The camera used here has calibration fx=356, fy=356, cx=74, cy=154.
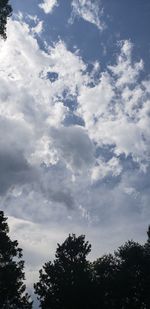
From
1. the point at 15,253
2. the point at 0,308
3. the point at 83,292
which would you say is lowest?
the point at 0,308

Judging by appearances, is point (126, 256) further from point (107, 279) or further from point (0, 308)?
point (0, 308)

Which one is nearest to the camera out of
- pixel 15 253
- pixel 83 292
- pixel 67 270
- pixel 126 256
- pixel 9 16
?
pixel 9 16

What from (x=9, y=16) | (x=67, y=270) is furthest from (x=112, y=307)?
(x=9, y=16)

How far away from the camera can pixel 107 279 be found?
54.9m

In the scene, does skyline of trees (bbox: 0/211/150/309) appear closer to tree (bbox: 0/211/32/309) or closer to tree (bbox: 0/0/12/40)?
tree (bbox: 0/211/32/309)

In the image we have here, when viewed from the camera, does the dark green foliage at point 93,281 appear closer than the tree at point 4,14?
No

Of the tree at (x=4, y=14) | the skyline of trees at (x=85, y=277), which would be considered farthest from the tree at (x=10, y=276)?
the tree at (x=4, y=14)

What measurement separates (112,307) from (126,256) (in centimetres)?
789

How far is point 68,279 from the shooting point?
50188mm

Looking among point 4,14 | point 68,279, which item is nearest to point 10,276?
point 68,279

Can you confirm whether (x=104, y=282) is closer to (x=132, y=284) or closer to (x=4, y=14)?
(x=132, y=284)

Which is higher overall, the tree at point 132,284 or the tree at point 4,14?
the tree at point 4,14

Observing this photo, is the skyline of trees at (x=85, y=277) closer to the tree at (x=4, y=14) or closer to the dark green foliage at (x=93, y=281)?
the dark green foliage at (x=93, y=281)

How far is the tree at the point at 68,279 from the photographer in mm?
48844
